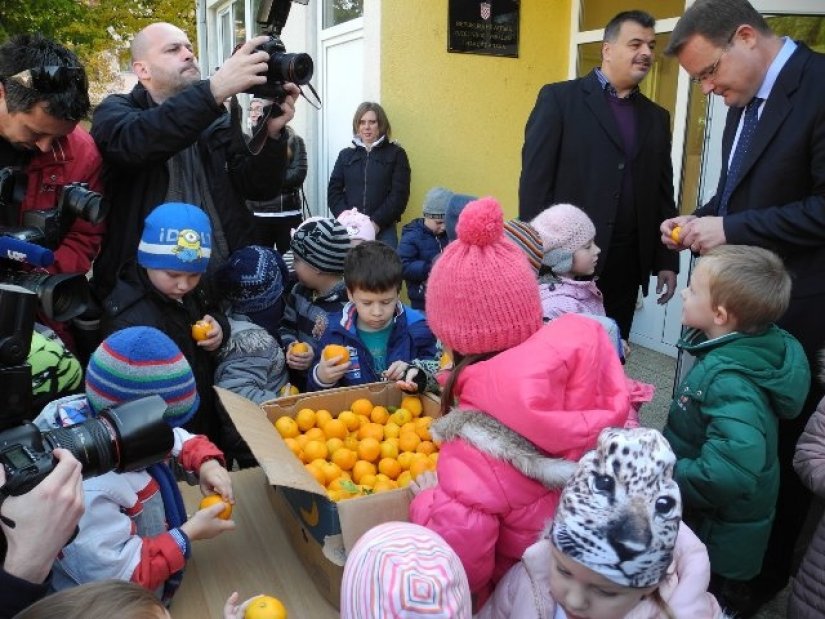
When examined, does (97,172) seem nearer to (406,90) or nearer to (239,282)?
(239,282)

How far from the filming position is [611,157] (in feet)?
11.8

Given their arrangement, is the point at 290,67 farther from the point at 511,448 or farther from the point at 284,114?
the point at 511,448

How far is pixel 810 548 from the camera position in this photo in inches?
81.8

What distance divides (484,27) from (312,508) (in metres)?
5.55

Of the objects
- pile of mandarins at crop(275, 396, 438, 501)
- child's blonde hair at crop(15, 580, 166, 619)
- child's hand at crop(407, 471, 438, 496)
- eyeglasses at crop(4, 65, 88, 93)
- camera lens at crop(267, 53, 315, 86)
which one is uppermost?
camera lens at crop(267, 53, 315, 86)

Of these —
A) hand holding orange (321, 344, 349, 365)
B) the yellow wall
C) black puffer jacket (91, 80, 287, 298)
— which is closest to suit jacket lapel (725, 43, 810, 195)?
hand holding orange (321, 344, 349, 365)

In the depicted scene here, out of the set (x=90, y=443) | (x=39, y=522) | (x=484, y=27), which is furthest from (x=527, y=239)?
(x=484, y=27)

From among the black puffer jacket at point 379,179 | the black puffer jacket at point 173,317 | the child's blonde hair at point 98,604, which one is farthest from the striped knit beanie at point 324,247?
the black puffer jacket at point 379,179

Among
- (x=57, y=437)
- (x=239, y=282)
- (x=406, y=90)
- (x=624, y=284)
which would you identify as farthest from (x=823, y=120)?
(x=406, y=90)

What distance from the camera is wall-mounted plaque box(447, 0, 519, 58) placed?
612 cm

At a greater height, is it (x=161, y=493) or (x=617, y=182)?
(x=617, y=182)

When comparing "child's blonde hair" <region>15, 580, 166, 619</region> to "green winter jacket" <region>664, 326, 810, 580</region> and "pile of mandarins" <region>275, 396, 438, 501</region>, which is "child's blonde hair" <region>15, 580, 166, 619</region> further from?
"green winter jacket" <region>664, 326, 810, 580</region>

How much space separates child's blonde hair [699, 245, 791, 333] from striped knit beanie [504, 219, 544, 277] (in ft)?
2.22

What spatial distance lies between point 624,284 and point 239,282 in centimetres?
207
